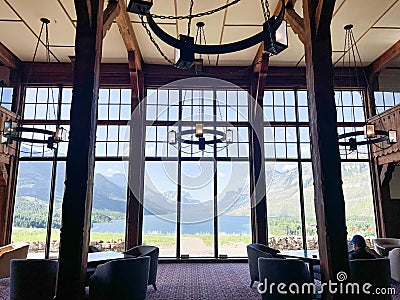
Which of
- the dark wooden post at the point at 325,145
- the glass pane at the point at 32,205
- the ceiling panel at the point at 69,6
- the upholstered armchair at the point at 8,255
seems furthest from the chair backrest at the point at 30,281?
the ceiling panel at the point at 69,6

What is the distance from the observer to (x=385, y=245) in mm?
6914

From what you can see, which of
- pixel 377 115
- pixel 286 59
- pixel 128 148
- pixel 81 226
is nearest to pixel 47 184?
pixel 128 148

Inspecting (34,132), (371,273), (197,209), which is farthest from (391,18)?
(34,132)

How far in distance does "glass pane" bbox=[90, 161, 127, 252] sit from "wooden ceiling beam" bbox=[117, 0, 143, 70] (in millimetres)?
2815

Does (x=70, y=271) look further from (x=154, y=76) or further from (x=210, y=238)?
(x=154, y=76)

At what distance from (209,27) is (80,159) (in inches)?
180

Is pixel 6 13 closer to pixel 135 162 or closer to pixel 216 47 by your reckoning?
pixel 135 162

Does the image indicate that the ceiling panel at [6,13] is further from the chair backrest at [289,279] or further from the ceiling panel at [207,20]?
the chair backrest at [289,279]

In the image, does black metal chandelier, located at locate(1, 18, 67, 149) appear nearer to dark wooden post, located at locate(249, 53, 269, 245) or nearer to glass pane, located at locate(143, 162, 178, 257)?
glass pane, located at locate(143, 162, 178, 257)

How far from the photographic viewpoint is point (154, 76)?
872cm

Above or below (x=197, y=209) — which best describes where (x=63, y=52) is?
above

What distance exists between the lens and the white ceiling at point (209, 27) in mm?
6137

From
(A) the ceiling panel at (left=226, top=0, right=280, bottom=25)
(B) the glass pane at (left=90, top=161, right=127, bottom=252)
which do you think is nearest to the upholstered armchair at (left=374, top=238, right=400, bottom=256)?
(A) the ceiling panel at (left=226, top=0, right=280, bottom=25)

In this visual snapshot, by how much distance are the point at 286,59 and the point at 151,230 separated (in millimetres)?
5653
